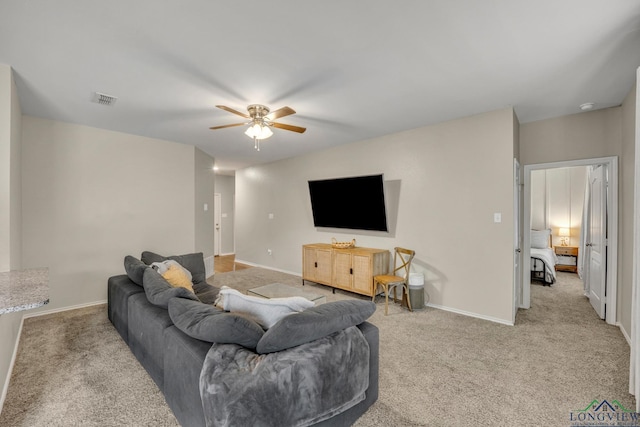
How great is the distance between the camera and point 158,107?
3.32m

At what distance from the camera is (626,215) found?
3174 millimetres

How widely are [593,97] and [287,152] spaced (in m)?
4.38

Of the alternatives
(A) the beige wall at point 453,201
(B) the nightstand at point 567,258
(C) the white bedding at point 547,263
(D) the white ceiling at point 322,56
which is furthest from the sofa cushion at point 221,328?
(B) the nightstand at point 567,258

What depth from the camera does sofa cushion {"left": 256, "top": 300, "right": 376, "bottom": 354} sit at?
1504 millimetres

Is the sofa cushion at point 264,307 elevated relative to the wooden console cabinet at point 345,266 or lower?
elevated

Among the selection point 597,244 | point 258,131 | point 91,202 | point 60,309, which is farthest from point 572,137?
point 60,309

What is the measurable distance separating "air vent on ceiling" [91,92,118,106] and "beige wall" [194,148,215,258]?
2.05m

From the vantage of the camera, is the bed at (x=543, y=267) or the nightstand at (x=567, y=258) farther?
the nightstand at (x=567, y=258)

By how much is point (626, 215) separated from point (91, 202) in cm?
659

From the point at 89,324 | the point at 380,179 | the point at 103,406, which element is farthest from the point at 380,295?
the point at 89,324

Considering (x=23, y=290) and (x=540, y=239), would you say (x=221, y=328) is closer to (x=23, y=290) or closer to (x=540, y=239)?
(x=23, y=290)

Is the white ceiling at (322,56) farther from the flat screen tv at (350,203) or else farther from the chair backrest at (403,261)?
the chair backrest at (403,261)

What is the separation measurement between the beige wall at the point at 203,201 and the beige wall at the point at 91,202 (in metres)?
0.34

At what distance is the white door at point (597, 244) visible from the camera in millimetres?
3600
